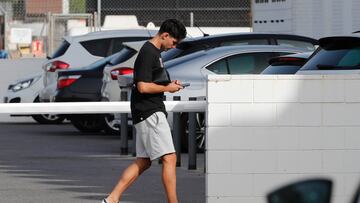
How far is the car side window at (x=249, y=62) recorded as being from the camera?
17734 mm

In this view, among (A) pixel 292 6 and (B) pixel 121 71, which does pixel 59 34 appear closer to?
(A) pixel 292 6

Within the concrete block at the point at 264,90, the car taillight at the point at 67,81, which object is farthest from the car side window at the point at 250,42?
the concrete block at the point at 264,90

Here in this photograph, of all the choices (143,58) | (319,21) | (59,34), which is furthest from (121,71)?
(59,34)

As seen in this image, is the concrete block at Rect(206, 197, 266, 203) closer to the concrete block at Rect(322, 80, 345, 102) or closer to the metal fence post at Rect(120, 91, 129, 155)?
the concrete block at Rect(322, 80, 345, 102)

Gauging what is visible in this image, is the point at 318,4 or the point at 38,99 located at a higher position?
the point at 318,4

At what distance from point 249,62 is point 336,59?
14.3 feet

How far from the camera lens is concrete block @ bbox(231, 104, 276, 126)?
432 inches

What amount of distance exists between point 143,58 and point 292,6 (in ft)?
39.8

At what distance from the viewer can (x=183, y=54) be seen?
18.6 meters

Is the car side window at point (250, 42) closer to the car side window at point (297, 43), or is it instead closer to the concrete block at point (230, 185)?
the car side window at point (297, 43)

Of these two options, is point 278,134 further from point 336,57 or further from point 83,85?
point 83,85

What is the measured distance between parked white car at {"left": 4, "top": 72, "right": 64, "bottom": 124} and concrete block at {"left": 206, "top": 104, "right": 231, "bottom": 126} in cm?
1481

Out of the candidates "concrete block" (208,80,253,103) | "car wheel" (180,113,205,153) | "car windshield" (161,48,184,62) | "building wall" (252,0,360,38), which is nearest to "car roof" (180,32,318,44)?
"car windshield" (161,48,184,62)

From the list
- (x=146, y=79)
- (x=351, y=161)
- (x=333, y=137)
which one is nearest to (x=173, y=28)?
(x=146, y=79)
